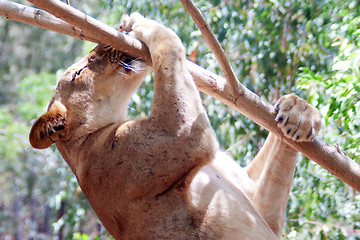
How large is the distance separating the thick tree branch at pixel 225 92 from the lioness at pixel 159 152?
7 centimetres

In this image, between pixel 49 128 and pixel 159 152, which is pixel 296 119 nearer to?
pixel 159 152

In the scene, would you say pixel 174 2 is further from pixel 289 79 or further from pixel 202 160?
pixel 202 160

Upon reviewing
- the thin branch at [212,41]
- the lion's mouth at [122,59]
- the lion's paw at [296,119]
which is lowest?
the lion's mouth at [122,59]

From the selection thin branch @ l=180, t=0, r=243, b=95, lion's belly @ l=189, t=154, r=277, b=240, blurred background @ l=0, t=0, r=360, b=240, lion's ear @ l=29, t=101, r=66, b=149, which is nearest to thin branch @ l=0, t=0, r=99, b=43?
lion's ear @ l=29, t=101, r=66, b=149

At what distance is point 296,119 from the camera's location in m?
2.52

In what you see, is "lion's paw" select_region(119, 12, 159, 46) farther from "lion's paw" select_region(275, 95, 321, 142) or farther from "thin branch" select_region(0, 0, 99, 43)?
"lion's paw" select_region(275, 95, 321, 142)

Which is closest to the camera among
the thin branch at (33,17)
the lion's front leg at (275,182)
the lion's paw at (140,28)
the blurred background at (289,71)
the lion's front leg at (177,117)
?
the lion's front leg at (177,117)

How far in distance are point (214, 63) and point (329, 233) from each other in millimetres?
2335

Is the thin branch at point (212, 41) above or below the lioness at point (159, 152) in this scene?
above

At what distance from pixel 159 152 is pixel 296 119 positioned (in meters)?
0.78

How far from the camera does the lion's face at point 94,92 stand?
288 cm

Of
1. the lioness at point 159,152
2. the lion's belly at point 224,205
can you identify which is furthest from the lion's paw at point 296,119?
the lion's belly at point 224,205

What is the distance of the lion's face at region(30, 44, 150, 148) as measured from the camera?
2.88 metres

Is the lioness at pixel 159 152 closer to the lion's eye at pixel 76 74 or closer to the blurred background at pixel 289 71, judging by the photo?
the lion's eye at pixel 76 74
